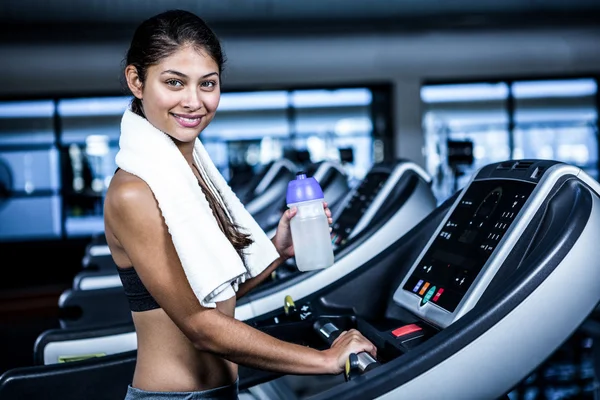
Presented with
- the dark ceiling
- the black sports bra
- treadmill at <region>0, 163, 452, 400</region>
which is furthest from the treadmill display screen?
the dark ceiling

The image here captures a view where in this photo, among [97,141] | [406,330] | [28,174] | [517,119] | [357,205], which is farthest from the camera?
[517,119]

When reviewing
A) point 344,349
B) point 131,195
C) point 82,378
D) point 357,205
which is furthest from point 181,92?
point 357,205

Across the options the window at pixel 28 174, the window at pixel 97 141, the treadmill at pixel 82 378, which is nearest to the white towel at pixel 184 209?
the treadmill at pixel 82 378

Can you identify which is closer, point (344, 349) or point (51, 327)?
point (344, 349)

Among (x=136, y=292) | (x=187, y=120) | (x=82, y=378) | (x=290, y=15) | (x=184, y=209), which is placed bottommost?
(x=82, y=378)

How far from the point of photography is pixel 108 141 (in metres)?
9.53

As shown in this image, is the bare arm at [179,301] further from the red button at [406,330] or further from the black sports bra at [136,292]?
the red button at [406,330]

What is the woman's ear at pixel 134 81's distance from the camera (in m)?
1.33

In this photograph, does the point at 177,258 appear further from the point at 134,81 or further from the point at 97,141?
the point at 97,141

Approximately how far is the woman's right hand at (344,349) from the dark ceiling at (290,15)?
683cm

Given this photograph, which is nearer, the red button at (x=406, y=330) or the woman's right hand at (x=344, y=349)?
the woman's right hand at (x=344, y=349)

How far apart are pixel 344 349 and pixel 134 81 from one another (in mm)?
599

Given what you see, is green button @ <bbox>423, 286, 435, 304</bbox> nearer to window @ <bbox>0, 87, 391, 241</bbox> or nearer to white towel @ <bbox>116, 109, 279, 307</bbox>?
white towel @ <bbox>116, 109, 279, 307</bbox>

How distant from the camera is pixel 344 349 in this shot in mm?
1271
